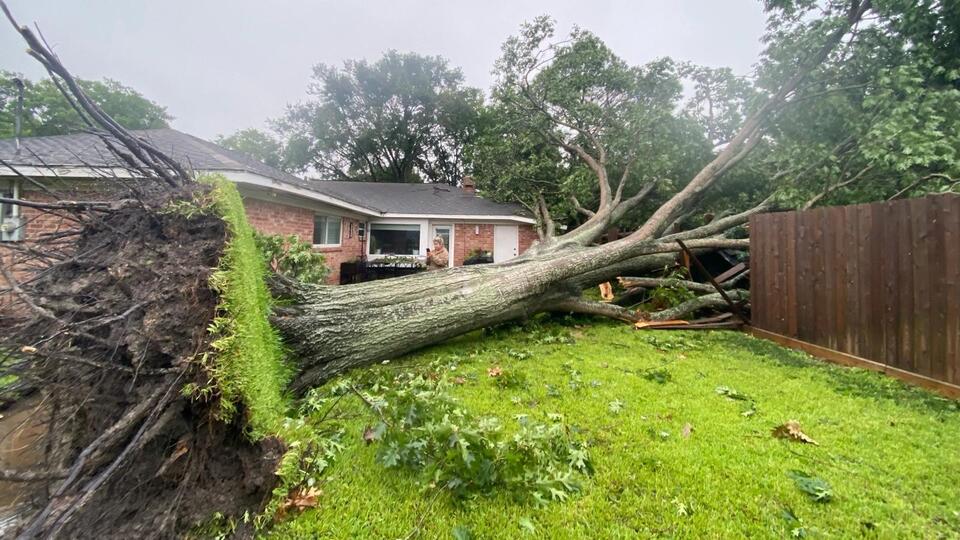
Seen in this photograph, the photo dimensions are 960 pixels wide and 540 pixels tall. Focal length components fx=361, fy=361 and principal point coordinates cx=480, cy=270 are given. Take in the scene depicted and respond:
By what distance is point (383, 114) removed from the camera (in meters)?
25.9

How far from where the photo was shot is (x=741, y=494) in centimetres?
182

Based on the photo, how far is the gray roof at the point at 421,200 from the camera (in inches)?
561

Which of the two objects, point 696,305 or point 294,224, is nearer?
point 696,305

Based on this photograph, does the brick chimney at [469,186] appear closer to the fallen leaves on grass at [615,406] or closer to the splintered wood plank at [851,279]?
the splintered wood plank at [851,279]

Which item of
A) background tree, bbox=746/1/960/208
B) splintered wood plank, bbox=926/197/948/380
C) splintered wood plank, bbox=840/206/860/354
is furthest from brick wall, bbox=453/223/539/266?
splintered wood plank, bbox=926/197/948/380

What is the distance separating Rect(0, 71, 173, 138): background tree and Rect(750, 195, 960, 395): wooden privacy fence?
20.2 meters

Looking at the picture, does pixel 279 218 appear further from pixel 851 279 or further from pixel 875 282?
pixel 875 282

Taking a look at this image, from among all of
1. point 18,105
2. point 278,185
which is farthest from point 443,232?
point 18,105

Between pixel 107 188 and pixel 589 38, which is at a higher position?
pixel 589 38

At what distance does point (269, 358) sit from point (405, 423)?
3.29 feet

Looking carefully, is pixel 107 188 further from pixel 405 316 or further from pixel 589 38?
pixel 589 38

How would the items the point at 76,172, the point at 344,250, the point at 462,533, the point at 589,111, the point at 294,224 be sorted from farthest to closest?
the point at 344,250, the point at 589,111, the point at 294,224, the point at 76,172, the point at 462,533

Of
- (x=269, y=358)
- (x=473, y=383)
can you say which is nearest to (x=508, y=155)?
(x=473, y=383)

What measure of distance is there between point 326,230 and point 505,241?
693cm
